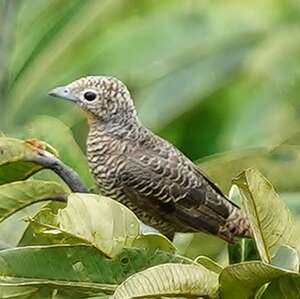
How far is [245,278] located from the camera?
1.58 m

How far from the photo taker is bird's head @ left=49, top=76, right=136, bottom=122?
2402 mm

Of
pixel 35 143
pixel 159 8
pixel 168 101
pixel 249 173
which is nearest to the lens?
pixel 249 173

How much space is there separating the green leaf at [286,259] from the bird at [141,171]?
70cm

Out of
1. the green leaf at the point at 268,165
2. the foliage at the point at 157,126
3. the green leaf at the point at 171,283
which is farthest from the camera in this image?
the green leaf at the point at 268,165

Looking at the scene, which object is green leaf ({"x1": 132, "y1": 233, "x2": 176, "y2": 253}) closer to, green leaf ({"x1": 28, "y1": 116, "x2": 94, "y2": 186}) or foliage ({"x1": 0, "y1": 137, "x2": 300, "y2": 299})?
foliage ({"x1": 0, "y1": 137, "x2": 300, "y2": 299})

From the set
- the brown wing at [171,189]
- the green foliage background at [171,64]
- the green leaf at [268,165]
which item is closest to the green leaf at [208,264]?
the green leaf at [268,165]

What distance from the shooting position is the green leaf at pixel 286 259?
62.4 inches

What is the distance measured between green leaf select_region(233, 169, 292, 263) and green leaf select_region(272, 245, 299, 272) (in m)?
0.03

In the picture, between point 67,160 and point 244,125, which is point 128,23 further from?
point 67,160

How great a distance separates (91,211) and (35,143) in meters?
0.25

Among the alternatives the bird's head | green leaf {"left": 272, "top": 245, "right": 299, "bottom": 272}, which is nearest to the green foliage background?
the bird's head

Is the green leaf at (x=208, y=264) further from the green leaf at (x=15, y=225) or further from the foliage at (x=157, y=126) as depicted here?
the green leaf at (x=15, y=225)

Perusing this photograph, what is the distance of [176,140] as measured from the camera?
3330mm

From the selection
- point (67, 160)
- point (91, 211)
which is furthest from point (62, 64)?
point (91, 211)
